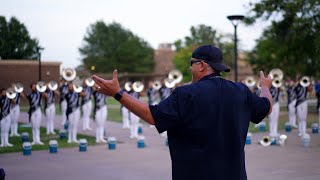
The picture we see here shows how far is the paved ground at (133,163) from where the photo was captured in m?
10.7

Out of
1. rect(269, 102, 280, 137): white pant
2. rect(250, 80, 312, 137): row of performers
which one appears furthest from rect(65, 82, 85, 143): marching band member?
rect(269, 102, 280, 137): white pant

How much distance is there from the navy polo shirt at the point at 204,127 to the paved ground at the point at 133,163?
653cm

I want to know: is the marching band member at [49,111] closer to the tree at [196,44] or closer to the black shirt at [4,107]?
the black shirt at [4,107]

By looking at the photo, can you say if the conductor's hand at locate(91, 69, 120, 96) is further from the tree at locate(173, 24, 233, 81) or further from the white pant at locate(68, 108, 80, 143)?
the tree at locate(173, 24, 233, 81)

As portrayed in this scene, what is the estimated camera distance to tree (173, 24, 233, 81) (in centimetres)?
7200

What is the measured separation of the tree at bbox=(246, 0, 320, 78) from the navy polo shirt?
21930 mm

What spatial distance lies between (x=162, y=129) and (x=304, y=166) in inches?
348

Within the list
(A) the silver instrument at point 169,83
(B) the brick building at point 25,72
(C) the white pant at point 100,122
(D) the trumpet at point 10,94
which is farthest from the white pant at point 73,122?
(B) the brick building at point 25,72

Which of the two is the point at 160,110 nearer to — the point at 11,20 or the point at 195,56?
the point at 195,56

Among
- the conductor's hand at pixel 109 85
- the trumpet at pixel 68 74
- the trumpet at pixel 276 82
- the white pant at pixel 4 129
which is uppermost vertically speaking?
the trumpet at pixel 68 74

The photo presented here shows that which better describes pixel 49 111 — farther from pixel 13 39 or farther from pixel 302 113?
pixel 302 113

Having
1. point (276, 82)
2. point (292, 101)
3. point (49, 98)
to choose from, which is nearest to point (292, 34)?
point (292, 101)

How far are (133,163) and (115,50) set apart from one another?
266 feet

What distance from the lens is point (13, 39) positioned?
24.3 meters
